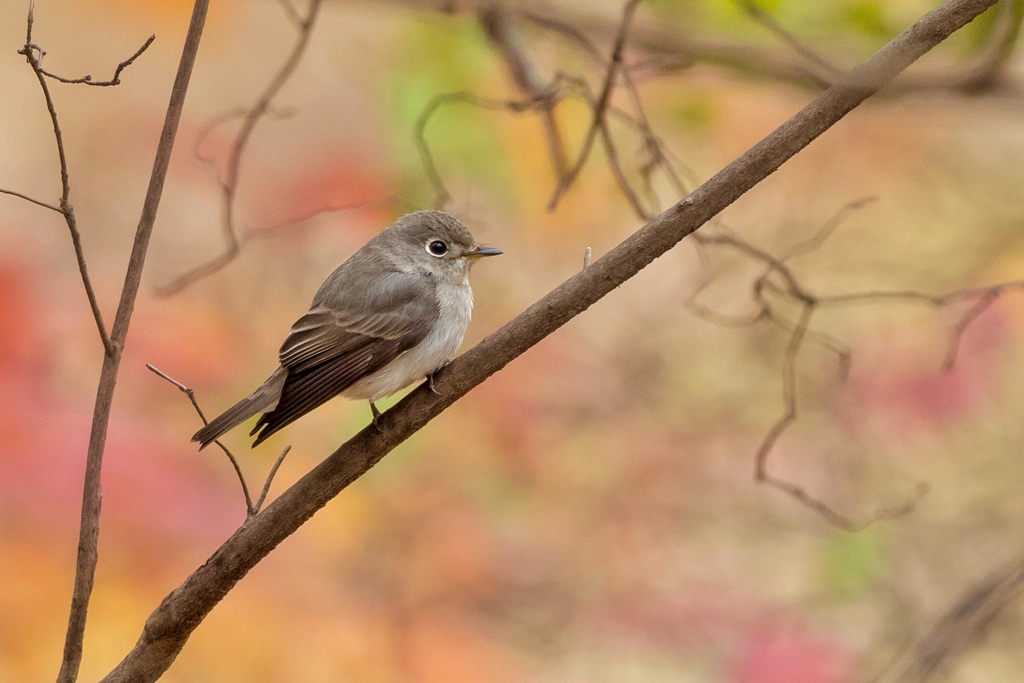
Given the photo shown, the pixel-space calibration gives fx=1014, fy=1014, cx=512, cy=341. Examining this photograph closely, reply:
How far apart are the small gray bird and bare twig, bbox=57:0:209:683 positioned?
651 mm

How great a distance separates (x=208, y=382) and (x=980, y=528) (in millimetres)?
3882

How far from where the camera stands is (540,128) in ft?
16.6

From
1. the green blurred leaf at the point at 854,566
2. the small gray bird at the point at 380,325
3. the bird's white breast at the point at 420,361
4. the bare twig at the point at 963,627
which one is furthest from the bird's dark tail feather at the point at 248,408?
the green blurred leaf at the point at 854,566

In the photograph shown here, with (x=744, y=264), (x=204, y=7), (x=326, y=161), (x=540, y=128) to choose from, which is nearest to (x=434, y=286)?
(x=204, y=7)

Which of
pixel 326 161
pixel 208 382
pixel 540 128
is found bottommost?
pixel 208 382

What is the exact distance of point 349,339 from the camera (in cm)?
304

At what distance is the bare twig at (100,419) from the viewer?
6.04 ft

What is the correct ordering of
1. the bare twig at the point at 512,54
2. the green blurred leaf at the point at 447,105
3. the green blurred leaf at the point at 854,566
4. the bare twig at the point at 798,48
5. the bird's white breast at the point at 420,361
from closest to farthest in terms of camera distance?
the bare twig at the point at 798,48, the bird's white breast at the point at 420,361, the bare twig at the point at 512,54, the green blurred leaf at the point at 447,105, the green blurred leaf at the point at 854,566

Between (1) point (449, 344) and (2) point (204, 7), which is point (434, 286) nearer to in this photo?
(1) point (449, 344)

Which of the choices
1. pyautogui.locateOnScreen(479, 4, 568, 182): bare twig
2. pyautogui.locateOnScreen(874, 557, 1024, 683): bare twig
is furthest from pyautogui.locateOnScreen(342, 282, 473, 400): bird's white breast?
pyautogui.locateOnScreen(874, 557, 1024, 683): bare twig

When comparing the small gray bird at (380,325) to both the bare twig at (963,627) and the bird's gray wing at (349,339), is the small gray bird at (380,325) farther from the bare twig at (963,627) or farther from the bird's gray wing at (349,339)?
the bare twig at (963,627)

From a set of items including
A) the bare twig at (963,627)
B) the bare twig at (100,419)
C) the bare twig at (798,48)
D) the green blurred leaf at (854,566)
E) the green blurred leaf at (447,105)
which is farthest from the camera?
the green blurred leaf at (854,566)

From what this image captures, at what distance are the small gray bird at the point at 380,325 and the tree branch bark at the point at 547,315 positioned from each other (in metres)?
0.63

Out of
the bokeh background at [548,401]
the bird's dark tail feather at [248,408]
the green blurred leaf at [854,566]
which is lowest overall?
the green blurred leaf at [854,566]
